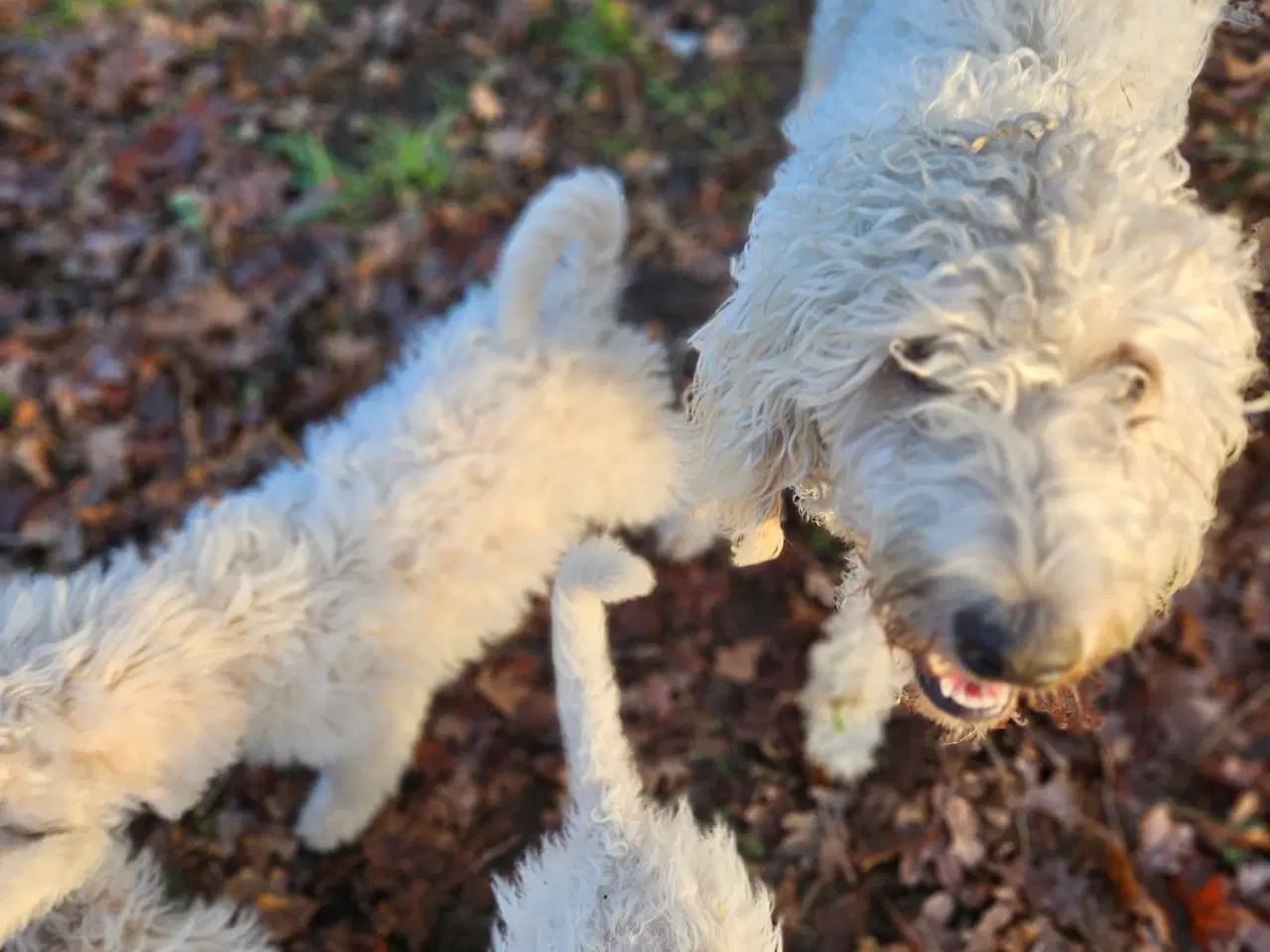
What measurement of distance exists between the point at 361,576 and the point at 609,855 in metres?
1.08

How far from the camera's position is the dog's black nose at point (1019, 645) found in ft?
4.74

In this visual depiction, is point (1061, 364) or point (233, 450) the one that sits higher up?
point (1061, 364)

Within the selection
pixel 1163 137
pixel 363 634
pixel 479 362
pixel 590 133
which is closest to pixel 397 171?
pixel 590 133

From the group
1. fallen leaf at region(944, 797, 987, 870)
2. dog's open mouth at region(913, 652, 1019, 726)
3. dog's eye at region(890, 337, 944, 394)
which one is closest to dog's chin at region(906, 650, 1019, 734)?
dog's open mouth at region(913, 652, 1019, 726)

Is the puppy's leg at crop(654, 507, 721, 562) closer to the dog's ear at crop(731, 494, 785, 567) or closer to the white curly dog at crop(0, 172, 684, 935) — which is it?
the white curly dog at crop(0, 172, 684, 935)

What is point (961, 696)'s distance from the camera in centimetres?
174

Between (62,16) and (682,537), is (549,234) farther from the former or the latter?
(62,16)

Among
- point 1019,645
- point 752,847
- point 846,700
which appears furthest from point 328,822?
point 1019,645

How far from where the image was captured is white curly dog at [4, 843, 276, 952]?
7.59ft

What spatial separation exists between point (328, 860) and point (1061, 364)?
9.17ft

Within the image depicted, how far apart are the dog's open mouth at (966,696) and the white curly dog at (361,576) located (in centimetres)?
104

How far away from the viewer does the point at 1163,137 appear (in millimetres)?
1820

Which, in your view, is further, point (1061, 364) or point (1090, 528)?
point (1061, 364)

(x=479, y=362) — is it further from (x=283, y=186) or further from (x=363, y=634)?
(x=283, y=186)
